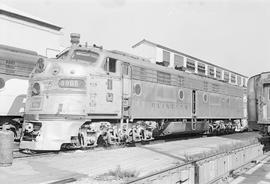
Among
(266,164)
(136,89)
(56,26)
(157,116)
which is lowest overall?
(266,164)

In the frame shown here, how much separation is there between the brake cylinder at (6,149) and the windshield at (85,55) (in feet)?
14.3

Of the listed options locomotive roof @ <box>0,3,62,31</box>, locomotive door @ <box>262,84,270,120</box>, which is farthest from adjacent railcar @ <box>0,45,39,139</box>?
locomotive roof @ <box>0,3,62,31</box>

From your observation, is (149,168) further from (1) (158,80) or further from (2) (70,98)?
(1) (158,80)

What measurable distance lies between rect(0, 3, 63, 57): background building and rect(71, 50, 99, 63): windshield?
1405cm

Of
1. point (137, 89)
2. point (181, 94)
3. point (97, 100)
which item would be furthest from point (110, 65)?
point (181, 94)

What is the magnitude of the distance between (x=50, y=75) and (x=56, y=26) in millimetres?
20697

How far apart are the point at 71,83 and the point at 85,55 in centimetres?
164

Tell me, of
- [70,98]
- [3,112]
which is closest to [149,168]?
[70,98]

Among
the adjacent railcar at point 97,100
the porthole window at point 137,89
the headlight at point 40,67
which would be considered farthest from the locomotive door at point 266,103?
the headlight at point 40,67

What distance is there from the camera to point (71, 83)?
11.5m

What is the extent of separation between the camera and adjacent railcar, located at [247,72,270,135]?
14109 mm

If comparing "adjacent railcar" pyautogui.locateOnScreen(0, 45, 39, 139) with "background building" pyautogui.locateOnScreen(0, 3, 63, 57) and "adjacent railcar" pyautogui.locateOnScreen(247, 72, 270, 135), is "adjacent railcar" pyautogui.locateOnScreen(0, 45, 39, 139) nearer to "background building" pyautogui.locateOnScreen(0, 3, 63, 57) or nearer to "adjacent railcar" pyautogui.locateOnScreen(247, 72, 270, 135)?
"adjacent railcar" pyautogui.locateOnScreen(247, 72, 270, 135)

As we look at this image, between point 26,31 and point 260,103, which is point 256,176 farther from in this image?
point 26,31

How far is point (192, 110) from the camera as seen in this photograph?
18.3 meters
